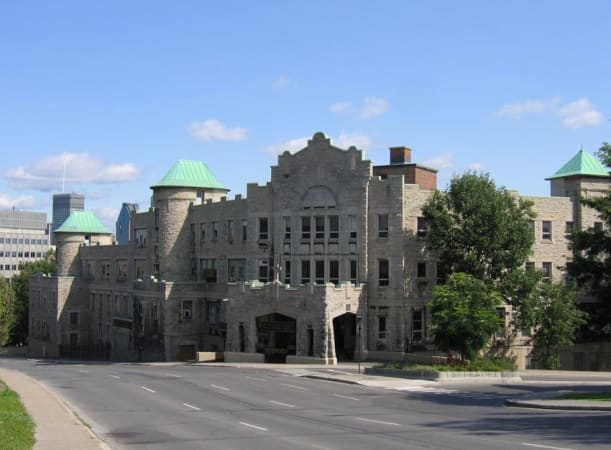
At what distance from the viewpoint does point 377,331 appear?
53.4 meters

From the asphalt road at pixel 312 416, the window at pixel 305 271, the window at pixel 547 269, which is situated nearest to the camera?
the asphalt road at pixel 312 416

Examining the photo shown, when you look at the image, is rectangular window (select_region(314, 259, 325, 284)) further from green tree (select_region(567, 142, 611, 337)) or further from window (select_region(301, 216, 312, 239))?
green tree (select_region(567, 142, 611, 337))

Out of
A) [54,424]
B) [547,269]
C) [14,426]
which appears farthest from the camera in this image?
[547,269]

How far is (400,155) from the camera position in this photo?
59.4 meters

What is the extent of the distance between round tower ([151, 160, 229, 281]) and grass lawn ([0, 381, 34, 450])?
38270mm

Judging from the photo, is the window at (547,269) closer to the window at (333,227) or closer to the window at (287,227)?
the window at (333,227)

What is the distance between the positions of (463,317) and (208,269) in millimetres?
29359

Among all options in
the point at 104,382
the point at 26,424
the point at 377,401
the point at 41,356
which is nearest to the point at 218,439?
the point at 26,424

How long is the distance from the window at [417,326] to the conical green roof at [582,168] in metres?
17.2

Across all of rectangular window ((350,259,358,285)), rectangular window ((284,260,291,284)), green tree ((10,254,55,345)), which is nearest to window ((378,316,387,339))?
rectangular window ((350,259,358,285))

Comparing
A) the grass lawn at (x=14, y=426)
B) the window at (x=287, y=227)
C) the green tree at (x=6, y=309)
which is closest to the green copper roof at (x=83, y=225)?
the green tree at (x=6, y=309)

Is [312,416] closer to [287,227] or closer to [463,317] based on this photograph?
[463,317]

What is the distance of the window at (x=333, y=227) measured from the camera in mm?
55188

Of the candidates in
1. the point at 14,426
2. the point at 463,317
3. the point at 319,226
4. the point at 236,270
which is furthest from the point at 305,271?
the point at 14,426
